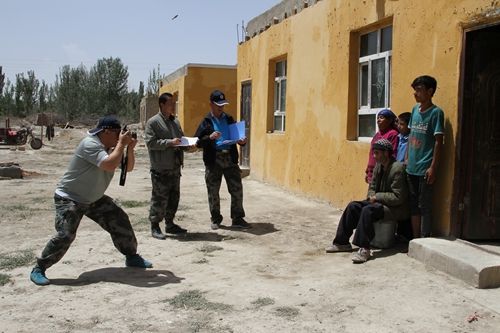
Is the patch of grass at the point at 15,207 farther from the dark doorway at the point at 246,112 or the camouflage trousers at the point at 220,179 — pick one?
the dark doorway at the point at 246,112

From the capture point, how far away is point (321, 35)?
9.24 metres

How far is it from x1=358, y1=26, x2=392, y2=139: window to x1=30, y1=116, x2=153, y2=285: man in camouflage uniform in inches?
158

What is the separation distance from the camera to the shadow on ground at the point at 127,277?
194 inches

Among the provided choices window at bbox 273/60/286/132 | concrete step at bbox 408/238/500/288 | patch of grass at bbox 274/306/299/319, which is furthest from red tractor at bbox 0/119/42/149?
patch of grass at bbox 274/306/299/319

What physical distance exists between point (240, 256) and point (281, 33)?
6.57 metres

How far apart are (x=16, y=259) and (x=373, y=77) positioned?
5.29 metres

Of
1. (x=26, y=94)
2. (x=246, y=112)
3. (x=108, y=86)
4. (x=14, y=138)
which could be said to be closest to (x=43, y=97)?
(x=26, y=94)

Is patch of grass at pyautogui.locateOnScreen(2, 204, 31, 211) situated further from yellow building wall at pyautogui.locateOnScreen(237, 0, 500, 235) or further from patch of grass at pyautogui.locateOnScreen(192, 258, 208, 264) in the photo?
yellow building wall at pyautogui.locateOnScreen(237, 0, 500, 235)

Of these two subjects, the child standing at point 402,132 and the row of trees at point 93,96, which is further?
the row of trees at point 93,96

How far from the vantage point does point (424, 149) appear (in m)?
5.57

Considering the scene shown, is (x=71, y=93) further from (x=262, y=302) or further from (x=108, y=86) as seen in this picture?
(x=262, y=302)

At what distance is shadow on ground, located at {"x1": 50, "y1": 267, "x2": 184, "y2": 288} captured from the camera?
4.94 m

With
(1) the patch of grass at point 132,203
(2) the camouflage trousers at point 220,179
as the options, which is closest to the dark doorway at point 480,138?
(2) the camouflage trousers at point 220,179

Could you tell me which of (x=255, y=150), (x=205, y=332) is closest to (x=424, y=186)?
(x=205, y=332)
